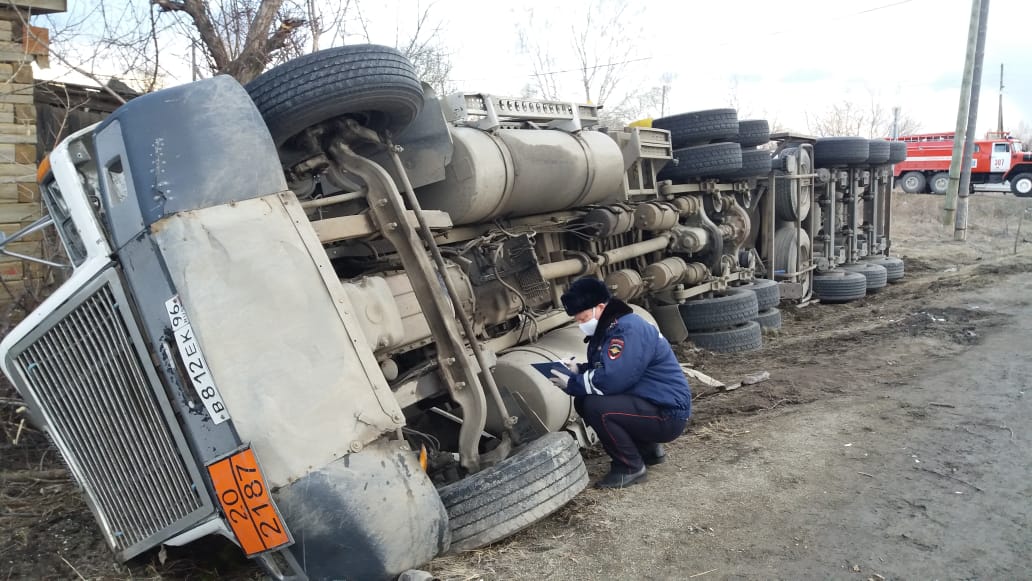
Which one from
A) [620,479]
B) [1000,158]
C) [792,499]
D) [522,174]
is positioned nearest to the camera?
[792,499]

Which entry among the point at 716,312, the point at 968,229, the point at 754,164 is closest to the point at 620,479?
the point at 716,312

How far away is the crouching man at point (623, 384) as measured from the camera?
3.94 m

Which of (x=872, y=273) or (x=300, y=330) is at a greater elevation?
(x=300, y=330)

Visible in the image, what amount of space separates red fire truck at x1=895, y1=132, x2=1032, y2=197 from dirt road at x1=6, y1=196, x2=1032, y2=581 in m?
21.3

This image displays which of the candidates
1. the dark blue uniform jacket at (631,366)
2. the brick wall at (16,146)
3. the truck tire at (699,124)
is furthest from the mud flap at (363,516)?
the truck tire at (699,124)

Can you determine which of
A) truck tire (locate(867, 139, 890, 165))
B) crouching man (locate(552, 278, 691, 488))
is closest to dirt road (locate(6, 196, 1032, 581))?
crouching man (locate(552, 278, 691, 488))

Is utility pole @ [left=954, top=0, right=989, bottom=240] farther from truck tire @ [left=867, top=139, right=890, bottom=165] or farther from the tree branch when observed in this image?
the tree branch

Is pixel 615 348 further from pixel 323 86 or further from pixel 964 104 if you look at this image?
pixel 964 104

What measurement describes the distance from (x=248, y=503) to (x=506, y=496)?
108 centimetres

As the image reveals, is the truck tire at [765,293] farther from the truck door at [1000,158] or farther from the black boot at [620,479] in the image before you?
the truck door at [1000,158]

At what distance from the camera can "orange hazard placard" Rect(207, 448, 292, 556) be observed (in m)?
2.73

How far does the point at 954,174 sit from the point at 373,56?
59.8 feet

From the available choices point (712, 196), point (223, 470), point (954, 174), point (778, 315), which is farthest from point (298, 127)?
point (954, 174)

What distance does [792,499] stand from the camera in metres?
3.75
